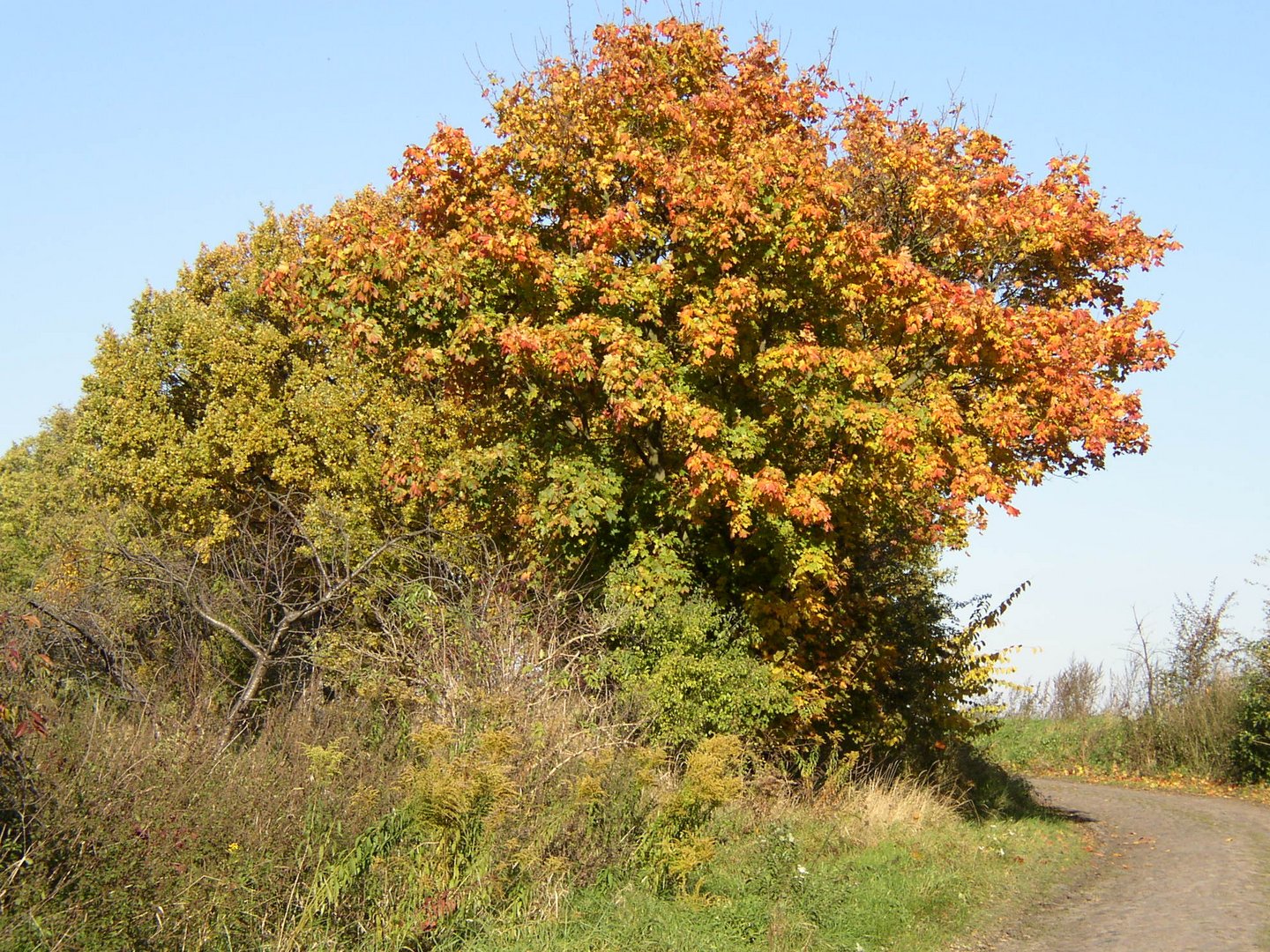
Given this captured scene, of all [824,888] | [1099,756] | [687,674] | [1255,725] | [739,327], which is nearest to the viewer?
[824,888]

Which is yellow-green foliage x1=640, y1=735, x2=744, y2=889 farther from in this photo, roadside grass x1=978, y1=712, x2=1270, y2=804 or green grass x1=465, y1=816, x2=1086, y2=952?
roadside grass x1=978, y1=712, x2=1270, y2=804

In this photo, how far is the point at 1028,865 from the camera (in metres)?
14.6

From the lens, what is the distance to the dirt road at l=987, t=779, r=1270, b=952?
1098 centimetres

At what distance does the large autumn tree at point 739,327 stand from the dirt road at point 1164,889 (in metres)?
4.24

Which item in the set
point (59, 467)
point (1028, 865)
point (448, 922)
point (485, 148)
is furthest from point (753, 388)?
point (59, 467)

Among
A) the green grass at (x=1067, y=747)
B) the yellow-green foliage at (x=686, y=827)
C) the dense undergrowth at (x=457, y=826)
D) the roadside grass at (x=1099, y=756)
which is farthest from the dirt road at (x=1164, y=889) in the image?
the green grass at (x=1067, y=747)

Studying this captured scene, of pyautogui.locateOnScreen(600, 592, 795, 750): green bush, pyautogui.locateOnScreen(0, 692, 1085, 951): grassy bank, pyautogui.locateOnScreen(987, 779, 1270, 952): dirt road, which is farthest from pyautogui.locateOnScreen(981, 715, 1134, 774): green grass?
pyautogui.locateOnScreen(0, 692, 1085, 951): grassy bank

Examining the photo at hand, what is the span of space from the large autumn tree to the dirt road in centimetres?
424

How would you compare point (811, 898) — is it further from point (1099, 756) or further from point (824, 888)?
point (1099, 756)

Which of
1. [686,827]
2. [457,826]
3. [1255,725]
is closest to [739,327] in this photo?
[686,827]

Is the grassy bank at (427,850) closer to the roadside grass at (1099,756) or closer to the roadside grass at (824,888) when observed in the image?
the roadside grass at (824,888)

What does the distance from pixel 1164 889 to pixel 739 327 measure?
865 centimetres

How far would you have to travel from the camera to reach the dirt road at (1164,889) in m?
11.0

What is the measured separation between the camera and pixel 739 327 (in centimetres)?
1526
